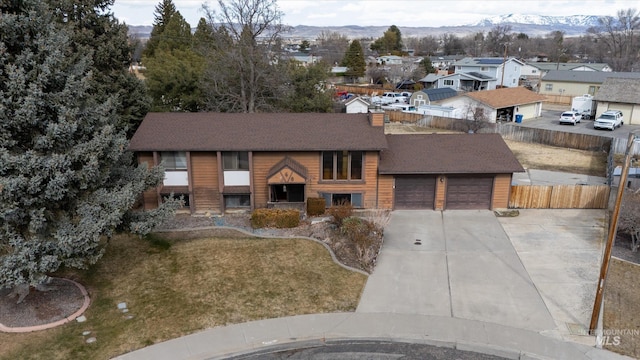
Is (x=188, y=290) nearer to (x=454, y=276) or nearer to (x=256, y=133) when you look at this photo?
(x=454, y=276)

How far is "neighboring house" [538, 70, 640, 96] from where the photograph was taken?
61969 mm

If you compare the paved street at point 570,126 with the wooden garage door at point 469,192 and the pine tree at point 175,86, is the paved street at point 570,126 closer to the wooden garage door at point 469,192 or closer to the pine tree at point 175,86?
the wooden garage door at point 469,192

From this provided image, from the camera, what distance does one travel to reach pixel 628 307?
15.4 m

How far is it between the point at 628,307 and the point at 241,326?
12753 millimetres

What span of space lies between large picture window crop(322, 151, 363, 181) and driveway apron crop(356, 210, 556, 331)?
336cm

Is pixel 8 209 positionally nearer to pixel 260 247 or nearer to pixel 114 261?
pixel 114 261

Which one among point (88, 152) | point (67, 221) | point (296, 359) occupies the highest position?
point (88, 152)

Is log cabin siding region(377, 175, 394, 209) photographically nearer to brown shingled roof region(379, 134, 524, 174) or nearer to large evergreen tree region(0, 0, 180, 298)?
brown shingled roof region(379, 134, 524, 174)

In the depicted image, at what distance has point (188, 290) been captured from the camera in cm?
1661

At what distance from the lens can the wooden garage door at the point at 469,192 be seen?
24656 mm

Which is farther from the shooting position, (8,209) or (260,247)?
(260,247)

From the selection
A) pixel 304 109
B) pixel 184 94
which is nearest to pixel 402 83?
pixel 304 109

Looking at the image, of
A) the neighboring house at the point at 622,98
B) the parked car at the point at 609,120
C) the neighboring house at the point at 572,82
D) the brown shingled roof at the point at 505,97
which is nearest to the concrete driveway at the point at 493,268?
the parked car at the point at 609,120

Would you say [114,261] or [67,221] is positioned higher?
[67,221]
